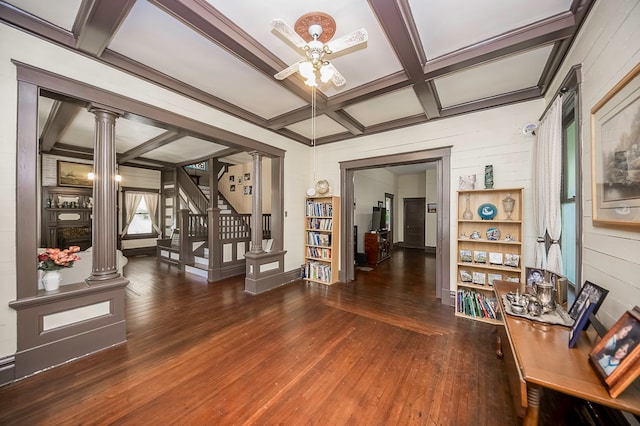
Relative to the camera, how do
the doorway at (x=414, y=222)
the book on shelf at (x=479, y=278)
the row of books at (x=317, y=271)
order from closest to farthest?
1. the book on shelf at (x=479, y=278)
2. the row of books at (x=317, y=271)
3. the doorway at (x=414, y=222)

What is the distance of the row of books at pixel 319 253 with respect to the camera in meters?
4.88

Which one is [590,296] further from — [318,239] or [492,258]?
[318,239]

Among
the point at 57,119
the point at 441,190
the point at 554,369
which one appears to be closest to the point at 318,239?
the point at 441,190

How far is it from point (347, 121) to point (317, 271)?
2.92 metres

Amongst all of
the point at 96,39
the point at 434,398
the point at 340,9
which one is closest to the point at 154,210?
the point at 96,39

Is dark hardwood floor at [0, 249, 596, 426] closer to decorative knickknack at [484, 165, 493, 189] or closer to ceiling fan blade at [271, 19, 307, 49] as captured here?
decorative knickknack at [484, 165, 493, 189]

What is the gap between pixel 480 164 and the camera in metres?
3.46

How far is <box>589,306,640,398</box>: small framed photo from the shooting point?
0.94 meters

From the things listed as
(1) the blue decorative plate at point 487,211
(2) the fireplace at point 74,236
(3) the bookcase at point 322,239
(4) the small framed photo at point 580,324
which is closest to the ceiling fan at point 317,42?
(4) the small framed photo at point 580,324

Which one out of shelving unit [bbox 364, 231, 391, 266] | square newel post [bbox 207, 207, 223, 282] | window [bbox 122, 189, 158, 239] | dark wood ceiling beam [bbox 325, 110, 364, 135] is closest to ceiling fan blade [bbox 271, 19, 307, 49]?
dark wood ceiling beam [bbox 325, 110, 364, 135]

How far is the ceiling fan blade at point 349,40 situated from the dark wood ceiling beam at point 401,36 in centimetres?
23

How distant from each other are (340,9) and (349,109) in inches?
72.4

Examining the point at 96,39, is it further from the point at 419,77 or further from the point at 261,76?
the point at 419,77

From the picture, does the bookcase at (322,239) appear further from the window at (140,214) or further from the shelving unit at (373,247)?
the window at (140,214)
